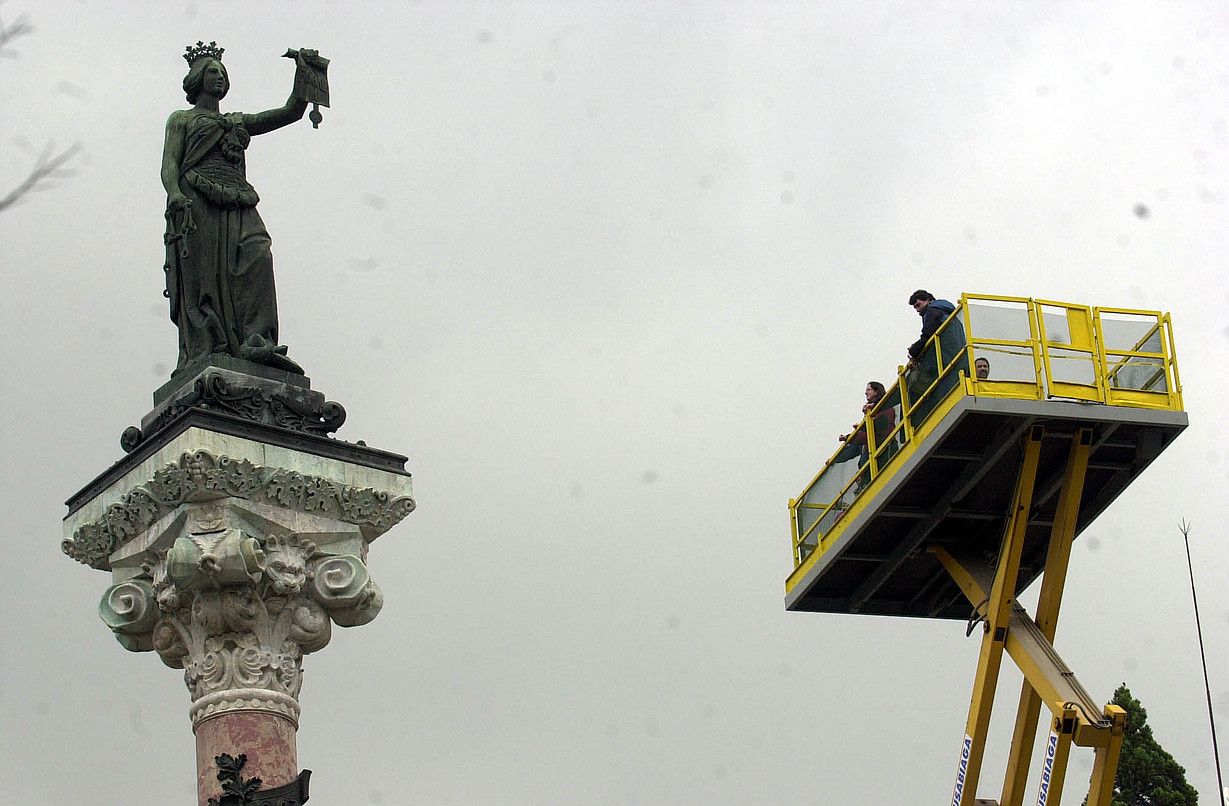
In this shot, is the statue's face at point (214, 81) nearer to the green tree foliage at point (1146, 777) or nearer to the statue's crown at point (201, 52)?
the statue's crown at point (201, 52)

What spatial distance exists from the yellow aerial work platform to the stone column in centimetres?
804

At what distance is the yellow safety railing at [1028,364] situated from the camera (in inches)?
991

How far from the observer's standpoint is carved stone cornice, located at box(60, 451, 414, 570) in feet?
63.6

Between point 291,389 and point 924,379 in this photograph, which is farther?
point 924,379

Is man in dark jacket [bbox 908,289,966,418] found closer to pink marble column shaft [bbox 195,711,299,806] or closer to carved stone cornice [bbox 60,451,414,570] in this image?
carved stone cornice [bbox 60,451,414,570]

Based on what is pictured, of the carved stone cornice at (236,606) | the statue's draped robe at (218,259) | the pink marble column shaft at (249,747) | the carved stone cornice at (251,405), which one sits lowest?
the pink marble column shaft at (249,747)

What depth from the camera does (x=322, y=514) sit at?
20.0 m

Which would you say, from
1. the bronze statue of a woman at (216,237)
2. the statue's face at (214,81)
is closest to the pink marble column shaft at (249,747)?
the bronze statue of a woman at (216,237)

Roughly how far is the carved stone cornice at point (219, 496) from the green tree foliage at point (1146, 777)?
72.9 ft

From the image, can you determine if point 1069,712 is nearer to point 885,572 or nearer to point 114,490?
point 885,572

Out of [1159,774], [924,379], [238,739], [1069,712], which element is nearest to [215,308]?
[238,739]

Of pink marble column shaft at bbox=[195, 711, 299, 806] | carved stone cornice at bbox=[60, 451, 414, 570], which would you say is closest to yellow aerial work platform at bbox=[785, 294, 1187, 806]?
carved stone cornice at bbox=[60, 451, 414, 570]

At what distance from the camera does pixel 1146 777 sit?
39125 mm

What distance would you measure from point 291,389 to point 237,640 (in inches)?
96.3
